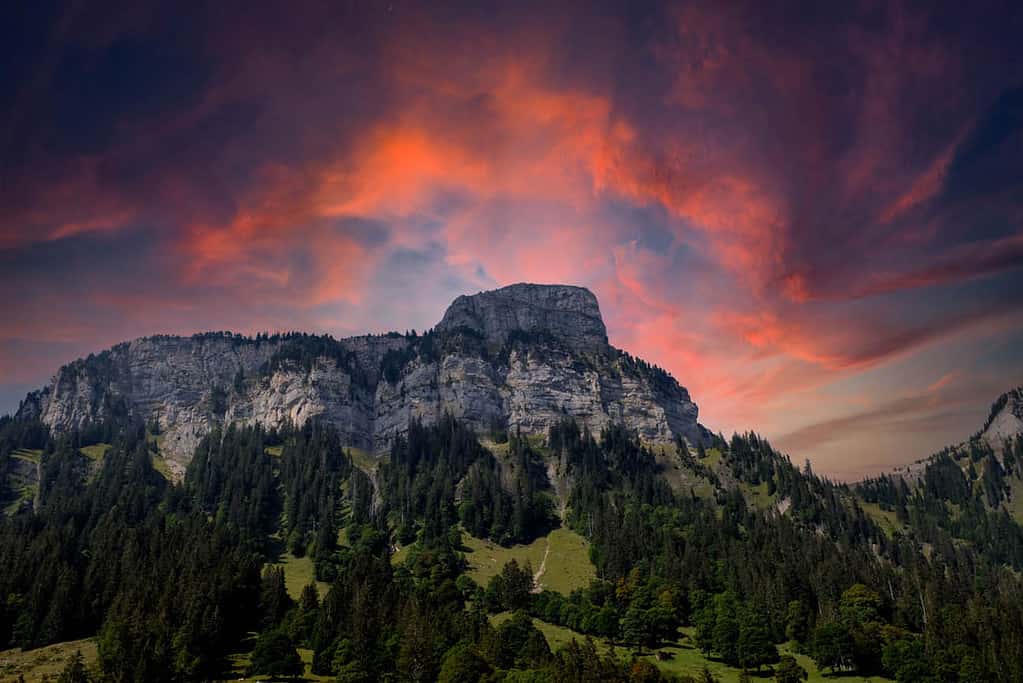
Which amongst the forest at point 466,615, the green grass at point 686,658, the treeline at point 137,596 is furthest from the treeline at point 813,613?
the treeline at point 137,596

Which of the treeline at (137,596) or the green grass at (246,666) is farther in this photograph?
the green grass at (246,666)

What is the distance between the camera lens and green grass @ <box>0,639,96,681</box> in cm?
11219

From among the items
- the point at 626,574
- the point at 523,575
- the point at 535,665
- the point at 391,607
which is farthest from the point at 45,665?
the point at 626,574

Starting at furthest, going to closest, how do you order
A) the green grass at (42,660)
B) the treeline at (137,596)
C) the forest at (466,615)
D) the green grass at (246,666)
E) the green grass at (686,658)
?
the green grass at (686,658) < the forest at (466,615) < the green grass at (246,666) < the green grass at (42,660) < the treeline at (137,596)

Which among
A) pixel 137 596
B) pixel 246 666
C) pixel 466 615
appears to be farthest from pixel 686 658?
pixel 137 596

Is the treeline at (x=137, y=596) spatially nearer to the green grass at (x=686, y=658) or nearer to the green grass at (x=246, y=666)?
the green grass at (x=246, y=666)

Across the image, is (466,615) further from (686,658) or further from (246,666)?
(686,658)

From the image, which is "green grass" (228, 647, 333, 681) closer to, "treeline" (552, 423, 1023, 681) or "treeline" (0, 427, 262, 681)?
"treeline" (0, 427, 262, 681)

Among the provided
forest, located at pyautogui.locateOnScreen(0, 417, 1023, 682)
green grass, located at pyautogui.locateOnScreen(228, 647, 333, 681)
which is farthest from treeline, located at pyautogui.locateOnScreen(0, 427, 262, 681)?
green grass, located at pyautogui.locateOnScreen(228, 647, 333, 681)

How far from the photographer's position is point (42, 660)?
122875mm

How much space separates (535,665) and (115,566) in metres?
116

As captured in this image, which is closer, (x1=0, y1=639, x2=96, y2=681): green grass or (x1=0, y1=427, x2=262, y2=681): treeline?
(x1=0, y1=427, x2=262, y2=681): treeline

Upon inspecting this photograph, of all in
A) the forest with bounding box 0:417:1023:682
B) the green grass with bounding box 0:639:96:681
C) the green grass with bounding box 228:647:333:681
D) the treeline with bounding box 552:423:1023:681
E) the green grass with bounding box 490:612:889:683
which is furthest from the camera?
the treeline with bounding box 552:423:1023:681

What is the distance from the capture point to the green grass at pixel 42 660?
112 m
